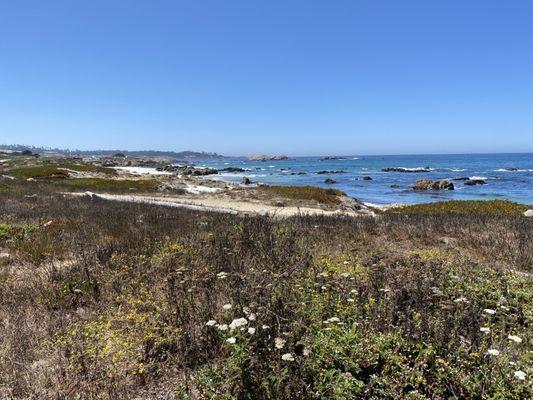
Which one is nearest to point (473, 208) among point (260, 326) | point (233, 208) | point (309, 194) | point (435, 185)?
point (309, 194)

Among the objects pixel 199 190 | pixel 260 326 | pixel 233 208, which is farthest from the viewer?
pixel 199 190

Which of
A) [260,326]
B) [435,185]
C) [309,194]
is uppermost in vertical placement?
[260,326]

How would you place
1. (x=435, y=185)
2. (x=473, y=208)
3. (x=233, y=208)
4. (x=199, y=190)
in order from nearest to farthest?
(x=473, y=208) < (x=233, y=208) < (x=199, y=190) < (x=435, y=185)

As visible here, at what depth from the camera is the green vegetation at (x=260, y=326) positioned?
10.8 ft

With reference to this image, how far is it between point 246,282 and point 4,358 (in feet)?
9.49

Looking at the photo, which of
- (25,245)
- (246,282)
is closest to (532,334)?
(246,282)

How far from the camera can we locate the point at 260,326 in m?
3.67

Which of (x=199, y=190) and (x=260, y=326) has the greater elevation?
(x=260, y=326)

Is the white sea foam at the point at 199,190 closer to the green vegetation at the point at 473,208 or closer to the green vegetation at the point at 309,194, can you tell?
the green vegetation at the point at 309,194

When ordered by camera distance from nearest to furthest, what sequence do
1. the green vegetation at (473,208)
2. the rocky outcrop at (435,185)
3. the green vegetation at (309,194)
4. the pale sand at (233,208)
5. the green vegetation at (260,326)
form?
the green vegetation at (260,326) < the pale sand at (233,208) < the green vegetation at (473,208) < the green vegetation at (309,194) < the rocky outcrop at (435,185)

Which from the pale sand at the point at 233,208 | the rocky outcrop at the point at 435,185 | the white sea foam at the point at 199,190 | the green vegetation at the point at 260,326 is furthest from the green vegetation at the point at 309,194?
the rocky outcrop at the point at 435,185

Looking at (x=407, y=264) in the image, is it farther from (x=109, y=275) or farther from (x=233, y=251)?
(x=109, y=275)

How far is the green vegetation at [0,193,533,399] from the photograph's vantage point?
3297mm

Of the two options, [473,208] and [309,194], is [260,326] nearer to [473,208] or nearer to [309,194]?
[473,208]
